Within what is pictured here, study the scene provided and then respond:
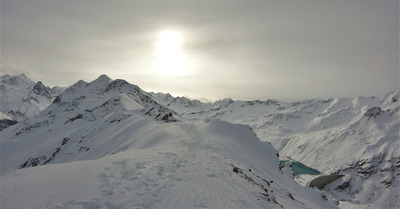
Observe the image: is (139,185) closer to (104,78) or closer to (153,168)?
(153,168)

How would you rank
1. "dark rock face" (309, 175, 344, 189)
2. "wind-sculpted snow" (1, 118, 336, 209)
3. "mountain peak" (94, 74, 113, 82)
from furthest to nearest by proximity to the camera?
1. "mountain peak" (94, 74, 113, 82)
2. "dark rock face" (309, 175, 344, 189)
3. "wind-sculpted snow" (1, 118, 336, 209)

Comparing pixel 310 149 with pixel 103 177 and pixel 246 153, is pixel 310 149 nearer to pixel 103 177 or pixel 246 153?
pixel 246 153

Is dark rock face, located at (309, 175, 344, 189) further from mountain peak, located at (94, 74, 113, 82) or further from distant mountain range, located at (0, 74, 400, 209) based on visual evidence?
mountain peak, located at (94, 74, 113, 82)

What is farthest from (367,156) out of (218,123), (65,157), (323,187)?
(65,157)

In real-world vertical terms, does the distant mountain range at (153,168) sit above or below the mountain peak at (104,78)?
below

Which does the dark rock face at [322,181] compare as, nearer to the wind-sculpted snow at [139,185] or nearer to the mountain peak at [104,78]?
the wind-sculpted snow at [139,185]

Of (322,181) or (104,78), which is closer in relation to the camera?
(322,181)

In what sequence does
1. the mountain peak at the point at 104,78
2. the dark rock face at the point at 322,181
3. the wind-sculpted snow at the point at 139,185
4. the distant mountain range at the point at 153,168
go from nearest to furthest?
the wind-sculpted snow at the point at 139,185
the distant mountain range at the point at 153,168
the dark rock face at the point at 322,181
the mountain peak at the point at 104,78

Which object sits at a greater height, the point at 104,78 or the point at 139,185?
the point at 104,78

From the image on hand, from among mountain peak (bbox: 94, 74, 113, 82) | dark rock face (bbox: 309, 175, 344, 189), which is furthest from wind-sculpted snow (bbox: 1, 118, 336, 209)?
mountain peak (bbox: 94, 74, 113, 82)

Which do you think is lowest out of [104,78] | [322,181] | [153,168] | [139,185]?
[322,181]

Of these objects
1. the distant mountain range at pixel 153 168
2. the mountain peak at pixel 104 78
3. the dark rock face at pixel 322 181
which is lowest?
the dark rock face at pixel 322 181

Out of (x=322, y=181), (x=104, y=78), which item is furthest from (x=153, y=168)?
(x=104, y=78)

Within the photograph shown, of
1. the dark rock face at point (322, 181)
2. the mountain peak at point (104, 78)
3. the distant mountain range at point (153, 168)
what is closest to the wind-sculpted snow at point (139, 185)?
the distant mountain range at point (153, 168)
